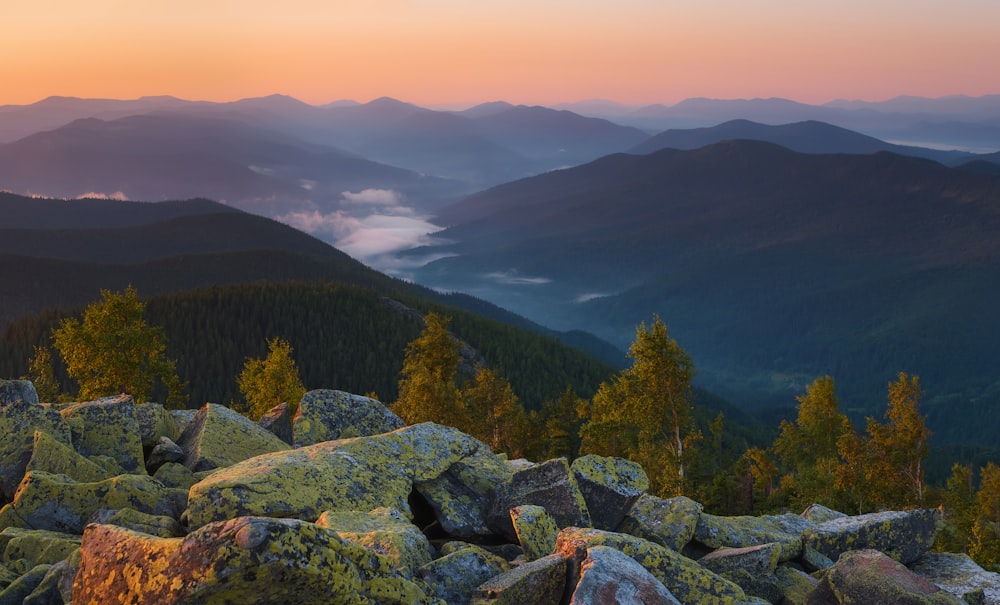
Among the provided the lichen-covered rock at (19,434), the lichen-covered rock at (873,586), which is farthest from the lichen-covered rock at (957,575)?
the lichen-covered rock at (19,434)

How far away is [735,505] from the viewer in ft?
211

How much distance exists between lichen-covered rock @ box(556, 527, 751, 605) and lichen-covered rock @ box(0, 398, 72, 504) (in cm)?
1534

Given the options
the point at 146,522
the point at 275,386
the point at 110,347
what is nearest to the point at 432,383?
the point at 275,386

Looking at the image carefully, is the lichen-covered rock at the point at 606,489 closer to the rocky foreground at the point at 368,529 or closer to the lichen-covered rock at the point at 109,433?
the rocky foreground at the point at 368,529

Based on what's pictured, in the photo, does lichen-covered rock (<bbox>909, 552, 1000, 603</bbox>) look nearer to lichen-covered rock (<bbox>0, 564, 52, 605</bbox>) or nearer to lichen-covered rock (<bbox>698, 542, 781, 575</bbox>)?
lichen-covered rock (<bbox>698, 542, 781, 575</bbox>)

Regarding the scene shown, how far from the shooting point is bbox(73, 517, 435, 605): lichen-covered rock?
11203 mm

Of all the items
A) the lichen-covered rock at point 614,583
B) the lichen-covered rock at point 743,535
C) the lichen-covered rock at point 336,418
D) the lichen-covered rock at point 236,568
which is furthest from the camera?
the lichen-covered rock at point 336,418

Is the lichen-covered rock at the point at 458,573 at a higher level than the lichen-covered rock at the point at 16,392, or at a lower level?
lower

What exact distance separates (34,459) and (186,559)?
11.7 m

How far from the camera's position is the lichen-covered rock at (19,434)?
20.2 meters

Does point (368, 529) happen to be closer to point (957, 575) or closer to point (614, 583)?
point (614, 583)

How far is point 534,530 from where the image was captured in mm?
17750

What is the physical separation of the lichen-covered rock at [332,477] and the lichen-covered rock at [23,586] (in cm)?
307

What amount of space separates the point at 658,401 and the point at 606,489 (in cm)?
4328
